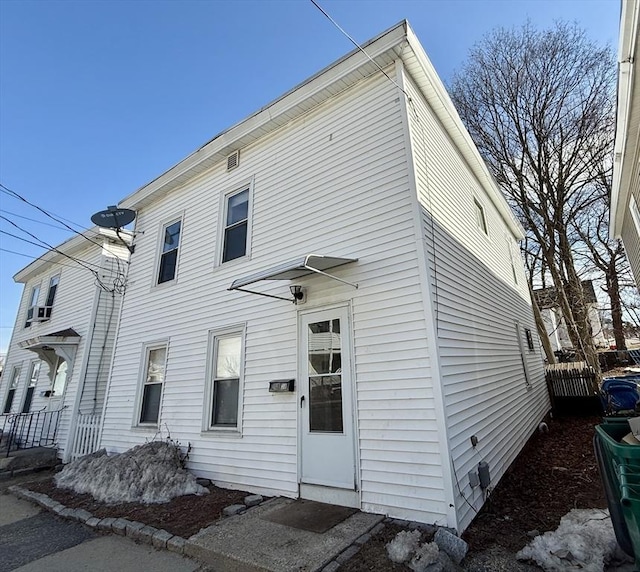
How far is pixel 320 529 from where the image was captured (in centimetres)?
331

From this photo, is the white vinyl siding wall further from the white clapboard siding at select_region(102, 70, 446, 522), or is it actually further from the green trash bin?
the green trash bin

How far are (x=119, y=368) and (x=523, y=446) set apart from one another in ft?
29.0

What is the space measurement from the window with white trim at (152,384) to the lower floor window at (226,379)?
1490mm

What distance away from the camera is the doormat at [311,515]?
342 centimetres

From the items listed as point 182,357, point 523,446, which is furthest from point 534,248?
point 182,357

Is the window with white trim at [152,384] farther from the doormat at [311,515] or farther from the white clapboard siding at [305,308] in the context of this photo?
the doormat at [311,515]

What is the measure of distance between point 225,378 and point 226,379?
0.08ft

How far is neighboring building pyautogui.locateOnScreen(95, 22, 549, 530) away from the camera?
379 cm

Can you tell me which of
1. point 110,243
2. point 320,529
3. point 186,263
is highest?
point 110,243

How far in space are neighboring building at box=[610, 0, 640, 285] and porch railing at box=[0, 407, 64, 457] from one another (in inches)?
526

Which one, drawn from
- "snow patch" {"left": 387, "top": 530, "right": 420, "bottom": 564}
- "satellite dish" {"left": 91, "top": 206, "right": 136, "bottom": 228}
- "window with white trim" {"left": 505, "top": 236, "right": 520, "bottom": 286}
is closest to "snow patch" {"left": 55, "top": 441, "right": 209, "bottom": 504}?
"snow patch" {"left": 387, "top": 530, "right": 420, "bottom": 564}

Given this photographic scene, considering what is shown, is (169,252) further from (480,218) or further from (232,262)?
(480,218)

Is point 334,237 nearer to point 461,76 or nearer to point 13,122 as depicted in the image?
point 13,122

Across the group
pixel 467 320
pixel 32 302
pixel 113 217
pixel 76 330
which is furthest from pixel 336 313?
pixel 32 302
